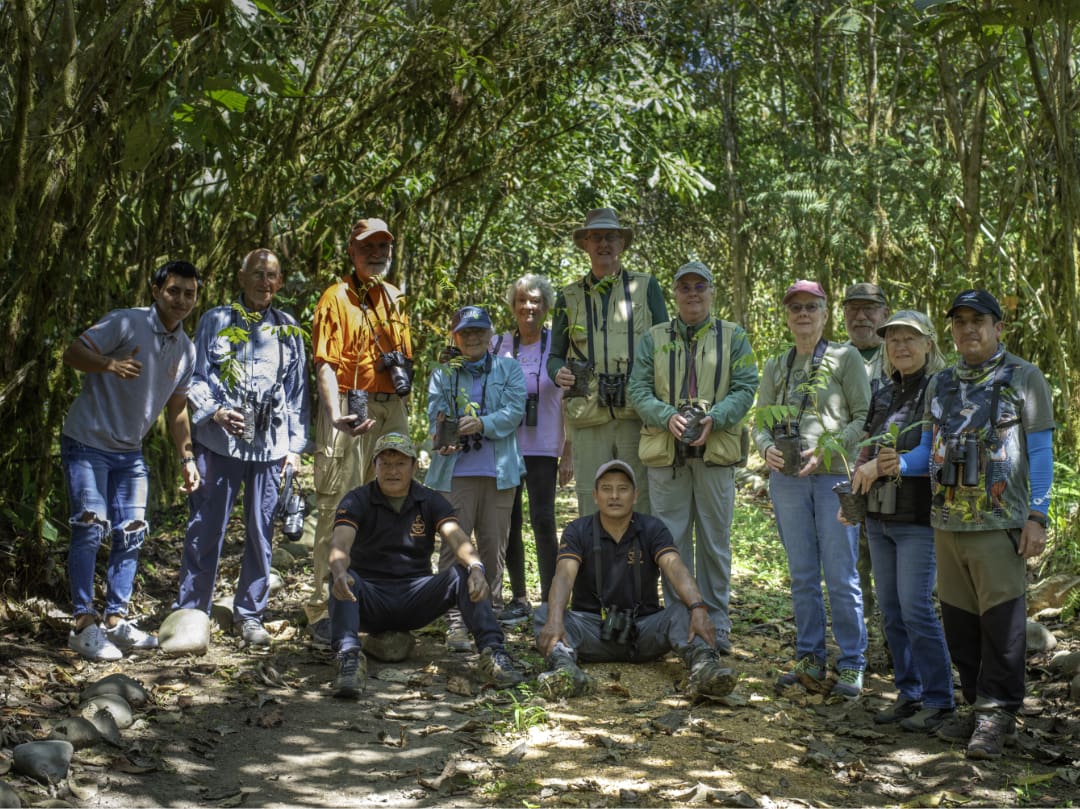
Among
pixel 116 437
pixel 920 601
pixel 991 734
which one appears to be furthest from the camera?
pixel 116 437

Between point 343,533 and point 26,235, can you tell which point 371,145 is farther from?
point 343,533

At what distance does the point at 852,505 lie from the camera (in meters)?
4.68

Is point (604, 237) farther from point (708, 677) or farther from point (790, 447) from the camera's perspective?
point (708, 677)

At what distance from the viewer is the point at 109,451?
5.23 m

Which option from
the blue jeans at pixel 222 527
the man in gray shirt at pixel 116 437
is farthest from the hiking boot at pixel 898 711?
the man in gray shirt at pixel 116 437

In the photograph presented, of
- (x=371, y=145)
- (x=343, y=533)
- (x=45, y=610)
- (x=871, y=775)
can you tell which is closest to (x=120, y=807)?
(x=343, y=533)

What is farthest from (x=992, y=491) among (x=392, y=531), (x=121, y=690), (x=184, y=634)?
(x=184, y=634)

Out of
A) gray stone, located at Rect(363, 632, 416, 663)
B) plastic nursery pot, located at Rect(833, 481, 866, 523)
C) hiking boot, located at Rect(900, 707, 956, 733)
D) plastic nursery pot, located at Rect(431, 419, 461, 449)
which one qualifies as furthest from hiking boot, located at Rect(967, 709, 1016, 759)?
plastic nursery pot, located at Rect(431, 419, 461, 449)

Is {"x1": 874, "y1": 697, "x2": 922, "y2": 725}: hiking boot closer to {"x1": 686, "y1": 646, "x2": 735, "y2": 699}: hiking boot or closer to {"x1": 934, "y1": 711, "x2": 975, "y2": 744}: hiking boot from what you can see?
{"x1": 934, "y1": 711, "x2": 975, "y2": 744}: hiking boot

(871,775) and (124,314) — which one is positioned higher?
(124,314)

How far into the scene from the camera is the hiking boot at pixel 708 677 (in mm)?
4746

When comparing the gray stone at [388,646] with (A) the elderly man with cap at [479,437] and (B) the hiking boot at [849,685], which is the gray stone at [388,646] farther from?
(B) the hiking boot at [849,685]

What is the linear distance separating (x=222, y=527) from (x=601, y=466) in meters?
2.04

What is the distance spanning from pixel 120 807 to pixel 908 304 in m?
9.42
